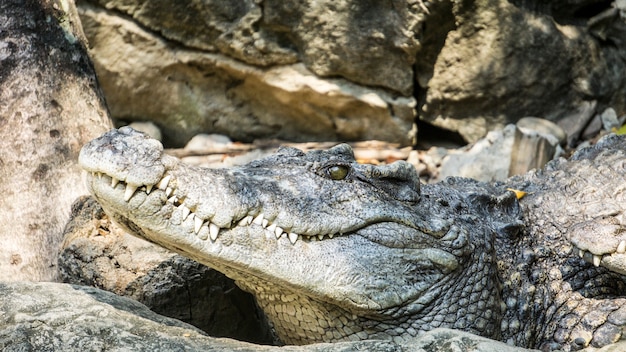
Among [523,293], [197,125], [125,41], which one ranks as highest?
[523,293]

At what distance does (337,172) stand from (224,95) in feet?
14.3

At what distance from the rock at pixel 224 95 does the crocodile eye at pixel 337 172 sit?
3642mm

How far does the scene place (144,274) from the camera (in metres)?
4.31

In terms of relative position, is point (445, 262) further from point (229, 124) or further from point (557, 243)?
point (229, 124)

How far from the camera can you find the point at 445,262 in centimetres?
381

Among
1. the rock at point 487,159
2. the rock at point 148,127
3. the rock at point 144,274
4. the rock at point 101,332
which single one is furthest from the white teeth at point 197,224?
the rock at point 148,127

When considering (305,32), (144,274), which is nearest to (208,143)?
(305,32)

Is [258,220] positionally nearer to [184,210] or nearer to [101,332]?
[184,210]

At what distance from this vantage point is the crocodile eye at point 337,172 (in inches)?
149

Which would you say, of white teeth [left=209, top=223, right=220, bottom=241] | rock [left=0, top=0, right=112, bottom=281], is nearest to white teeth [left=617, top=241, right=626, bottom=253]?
white teeth [left=209, top=223, right=220, bottom=241]

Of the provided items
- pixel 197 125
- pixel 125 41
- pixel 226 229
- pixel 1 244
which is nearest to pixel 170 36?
pixel 125 41

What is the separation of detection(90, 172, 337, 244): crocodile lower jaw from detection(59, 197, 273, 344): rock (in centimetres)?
108

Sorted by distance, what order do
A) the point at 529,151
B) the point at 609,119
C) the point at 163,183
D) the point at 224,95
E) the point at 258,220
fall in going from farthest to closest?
the point at 224,95, the point at 609,119, the point at 529,151, the point at 258,220, the point at 163,183

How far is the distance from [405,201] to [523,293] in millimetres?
805
